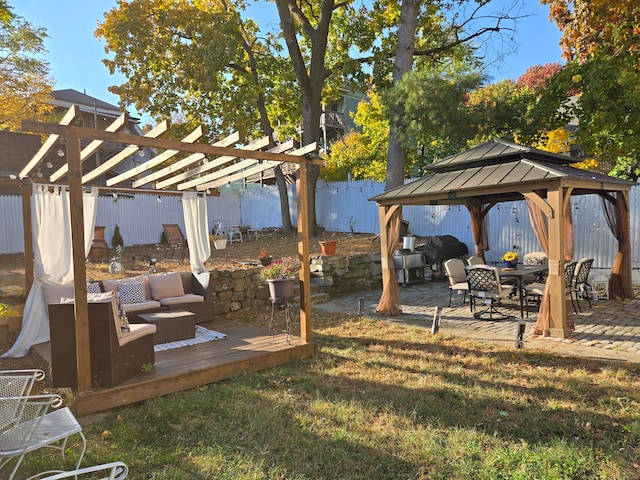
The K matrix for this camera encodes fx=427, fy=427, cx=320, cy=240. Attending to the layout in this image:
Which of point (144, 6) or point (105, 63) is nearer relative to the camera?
point (144, 6)

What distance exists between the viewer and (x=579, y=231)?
10.5 metres

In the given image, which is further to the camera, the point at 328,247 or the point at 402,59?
the point at 402,59

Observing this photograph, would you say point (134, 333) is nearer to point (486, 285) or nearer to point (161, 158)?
point (161, 158)

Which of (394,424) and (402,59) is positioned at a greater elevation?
(402,59)

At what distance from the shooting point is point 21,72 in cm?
1462

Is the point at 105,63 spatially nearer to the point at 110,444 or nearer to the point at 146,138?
the point at 146,138

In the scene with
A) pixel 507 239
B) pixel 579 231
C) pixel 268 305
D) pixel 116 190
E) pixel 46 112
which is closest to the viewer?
pixel 116 190

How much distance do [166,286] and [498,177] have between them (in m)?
5.68

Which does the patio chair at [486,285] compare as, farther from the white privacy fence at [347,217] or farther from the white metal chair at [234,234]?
the white metal chair at [234,234]

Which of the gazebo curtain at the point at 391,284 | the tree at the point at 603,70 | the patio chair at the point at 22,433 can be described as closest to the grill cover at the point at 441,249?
the gazebo curtain at the point at 391,284

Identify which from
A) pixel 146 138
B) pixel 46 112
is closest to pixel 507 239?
pixel 146 138

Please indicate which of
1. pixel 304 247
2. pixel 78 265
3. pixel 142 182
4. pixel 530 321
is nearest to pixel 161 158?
pixel 78 265

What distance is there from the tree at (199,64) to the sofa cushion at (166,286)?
19.7ft

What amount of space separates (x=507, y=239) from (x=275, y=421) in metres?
9.96
